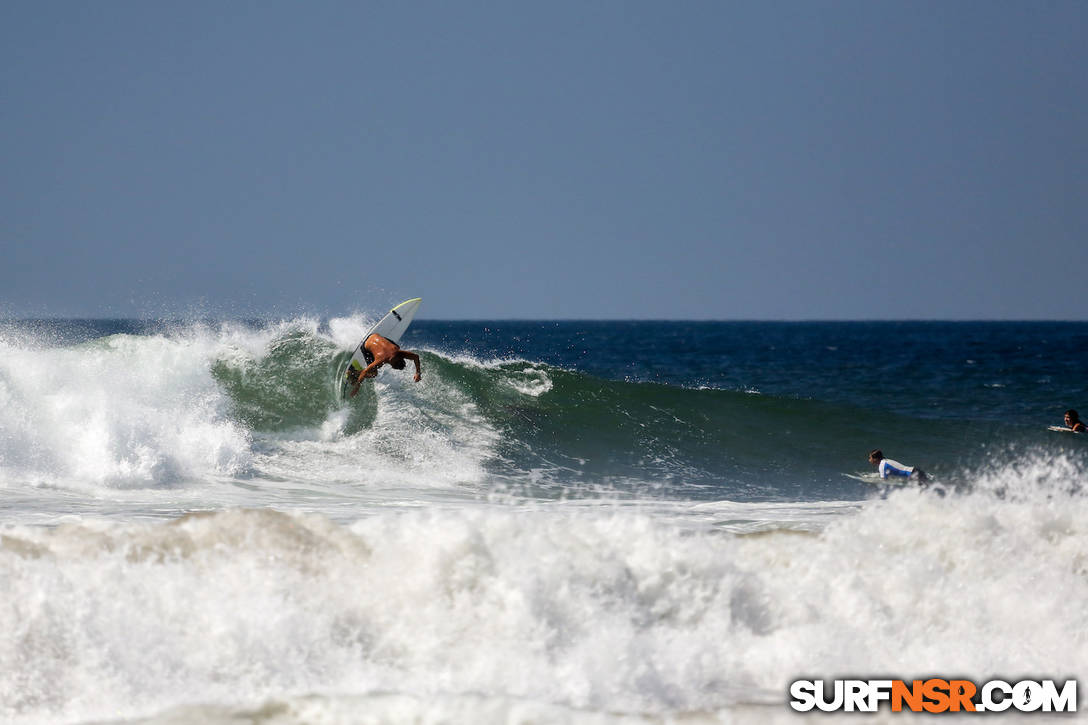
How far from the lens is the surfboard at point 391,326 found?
46.5 feet

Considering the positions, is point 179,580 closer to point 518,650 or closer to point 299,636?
point 299,636

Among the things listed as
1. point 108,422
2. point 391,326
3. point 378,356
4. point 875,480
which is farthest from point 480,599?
point 391,326

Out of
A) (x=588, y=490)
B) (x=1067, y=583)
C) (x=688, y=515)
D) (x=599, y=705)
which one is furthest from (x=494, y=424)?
(x=599, y=705)

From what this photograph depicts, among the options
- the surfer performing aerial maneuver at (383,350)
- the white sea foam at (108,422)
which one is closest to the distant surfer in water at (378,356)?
the surfer performing aerial maneuver at (383,350)

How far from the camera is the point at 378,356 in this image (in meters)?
13.6

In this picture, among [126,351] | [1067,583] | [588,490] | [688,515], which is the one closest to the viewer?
[1067,583]

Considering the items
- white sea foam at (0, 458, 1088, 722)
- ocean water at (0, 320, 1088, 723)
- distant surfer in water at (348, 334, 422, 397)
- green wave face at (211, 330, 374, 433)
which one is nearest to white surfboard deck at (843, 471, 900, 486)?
ocean water at (0, 320, 1088, 723)

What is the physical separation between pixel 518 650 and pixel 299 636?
1013 millimetres

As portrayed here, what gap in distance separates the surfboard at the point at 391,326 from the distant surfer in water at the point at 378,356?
0.10 metres

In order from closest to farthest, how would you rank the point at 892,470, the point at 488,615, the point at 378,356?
the point at 488,615, the point at 892,470, the point at 378,356

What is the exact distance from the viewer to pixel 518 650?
4023mm

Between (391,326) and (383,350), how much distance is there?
1.28 m

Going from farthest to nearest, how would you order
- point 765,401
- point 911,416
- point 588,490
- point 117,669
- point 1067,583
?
point 911,416
point 765,401
point 588,490
point 1067,583
point 117,669

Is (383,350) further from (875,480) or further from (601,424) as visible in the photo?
(875,480)
